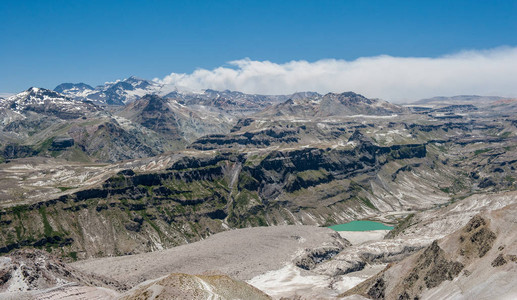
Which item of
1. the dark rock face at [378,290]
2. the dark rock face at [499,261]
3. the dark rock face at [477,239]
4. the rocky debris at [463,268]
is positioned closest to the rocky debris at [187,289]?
the dark rock face at [378,290]

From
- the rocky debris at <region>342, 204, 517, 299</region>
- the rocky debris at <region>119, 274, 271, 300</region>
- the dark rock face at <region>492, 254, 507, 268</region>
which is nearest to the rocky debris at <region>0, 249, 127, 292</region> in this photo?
the rocky debris at <region>119, 274, 271, 300</region>

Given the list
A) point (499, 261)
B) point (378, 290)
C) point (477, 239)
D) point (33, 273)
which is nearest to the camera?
point (499, 261)

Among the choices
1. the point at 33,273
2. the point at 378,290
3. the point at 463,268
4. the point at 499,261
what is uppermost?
the point at 33,273

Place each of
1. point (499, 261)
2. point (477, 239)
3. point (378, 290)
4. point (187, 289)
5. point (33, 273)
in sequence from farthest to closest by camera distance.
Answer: point (378, 290)
point (477, 239)
point (33, 273)
point (499, 261)
point (187, 289)

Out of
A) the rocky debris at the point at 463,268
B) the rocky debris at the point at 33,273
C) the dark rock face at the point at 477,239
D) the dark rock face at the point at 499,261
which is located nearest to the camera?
the rocky debris at the point at 463,268

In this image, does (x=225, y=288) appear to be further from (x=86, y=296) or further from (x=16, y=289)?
(x=16, y=289)

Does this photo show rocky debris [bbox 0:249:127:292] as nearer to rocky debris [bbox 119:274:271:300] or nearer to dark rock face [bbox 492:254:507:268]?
rocky debris [bbox 119:274:271:300]

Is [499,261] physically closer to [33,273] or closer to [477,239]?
[477,239]

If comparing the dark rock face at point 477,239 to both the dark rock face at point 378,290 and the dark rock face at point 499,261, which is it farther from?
the dark rock face at point 378,290

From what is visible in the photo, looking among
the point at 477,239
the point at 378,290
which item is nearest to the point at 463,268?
the point at 477,239

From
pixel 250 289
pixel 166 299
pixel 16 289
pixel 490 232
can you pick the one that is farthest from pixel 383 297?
Answer: pixel 16 289
